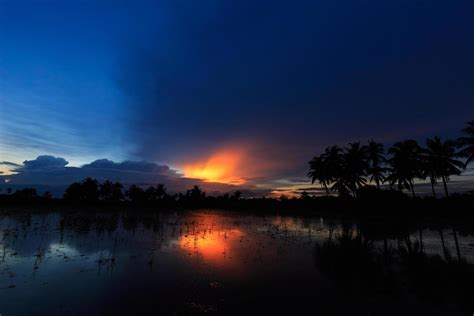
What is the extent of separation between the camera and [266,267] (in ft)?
37.3

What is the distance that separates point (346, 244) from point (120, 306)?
15.8m

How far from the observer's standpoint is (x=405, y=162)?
45.3m

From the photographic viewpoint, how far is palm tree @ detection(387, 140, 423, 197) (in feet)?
146

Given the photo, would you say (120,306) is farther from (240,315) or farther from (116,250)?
(116,250)

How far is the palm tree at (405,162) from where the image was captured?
146 ft

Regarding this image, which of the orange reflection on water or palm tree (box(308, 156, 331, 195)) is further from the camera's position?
palm tree (box(308, 156, 331, 195))

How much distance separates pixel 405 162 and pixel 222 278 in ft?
157

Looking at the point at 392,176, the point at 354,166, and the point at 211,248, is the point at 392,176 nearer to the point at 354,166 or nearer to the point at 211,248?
the point at 354,166

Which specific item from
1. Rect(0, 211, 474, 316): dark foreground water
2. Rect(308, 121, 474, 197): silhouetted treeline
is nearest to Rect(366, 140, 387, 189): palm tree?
Rect(308, 121, 474, 197): silhouetted treeline

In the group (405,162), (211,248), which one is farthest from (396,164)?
(211,248)

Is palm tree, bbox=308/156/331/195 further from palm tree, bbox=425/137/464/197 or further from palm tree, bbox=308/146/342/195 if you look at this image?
palm tree, bbox=425/137/464/197

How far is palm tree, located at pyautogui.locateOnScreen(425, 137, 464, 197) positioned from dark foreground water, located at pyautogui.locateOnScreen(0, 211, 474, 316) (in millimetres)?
31404

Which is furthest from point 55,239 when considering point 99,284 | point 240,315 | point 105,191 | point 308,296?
point 105,191

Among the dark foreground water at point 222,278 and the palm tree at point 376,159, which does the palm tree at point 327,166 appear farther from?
the dark foreground water at point 222,278
